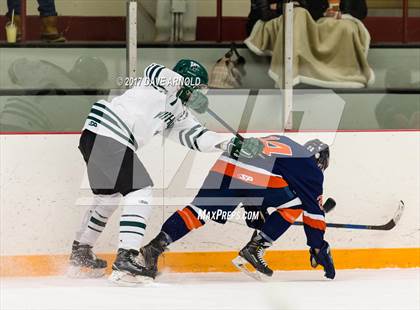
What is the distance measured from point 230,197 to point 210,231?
11.1 inches

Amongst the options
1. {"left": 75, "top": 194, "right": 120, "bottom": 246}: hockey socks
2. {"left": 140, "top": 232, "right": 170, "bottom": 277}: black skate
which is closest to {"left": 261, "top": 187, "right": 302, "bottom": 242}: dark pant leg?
{"left": 140, "top": 232, "right": 170, "bottom": 277}: black skate

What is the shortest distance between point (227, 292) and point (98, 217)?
0.72m

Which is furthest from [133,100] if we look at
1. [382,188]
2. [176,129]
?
[382,188]

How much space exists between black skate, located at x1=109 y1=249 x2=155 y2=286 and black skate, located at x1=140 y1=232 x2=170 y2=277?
126 mm

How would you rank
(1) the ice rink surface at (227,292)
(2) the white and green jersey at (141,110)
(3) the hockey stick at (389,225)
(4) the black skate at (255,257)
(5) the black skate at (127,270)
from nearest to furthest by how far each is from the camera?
(1) the ice rink surface at (227,292) < (5) the black skate at (127,270) < (2) the white and green jersey at (141,110) < (4) the black skate at (255,257) < (3) the hockey stick at (389,225)

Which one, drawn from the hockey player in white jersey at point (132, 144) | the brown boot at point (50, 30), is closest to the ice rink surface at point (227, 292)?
the hockey player in white jersey at point (132, 144)

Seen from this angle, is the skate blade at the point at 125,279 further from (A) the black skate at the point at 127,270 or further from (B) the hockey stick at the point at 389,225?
(B) the hockey stick at the point at 389,225

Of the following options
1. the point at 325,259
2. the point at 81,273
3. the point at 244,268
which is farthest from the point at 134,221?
the point at 325,259

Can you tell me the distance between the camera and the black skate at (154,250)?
18.5 feet

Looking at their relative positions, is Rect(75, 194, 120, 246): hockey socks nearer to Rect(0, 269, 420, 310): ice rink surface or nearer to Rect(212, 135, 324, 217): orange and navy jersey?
Rect(0, 269, 420, 310): ice rink surface

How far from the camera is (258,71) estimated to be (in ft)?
20.8

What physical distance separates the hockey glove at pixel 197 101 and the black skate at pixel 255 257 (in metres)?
0.60

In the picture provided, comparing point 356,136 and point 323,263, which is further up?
point 356,136

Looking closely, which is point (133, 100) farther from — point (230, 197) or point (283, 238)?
point (283, 238)
